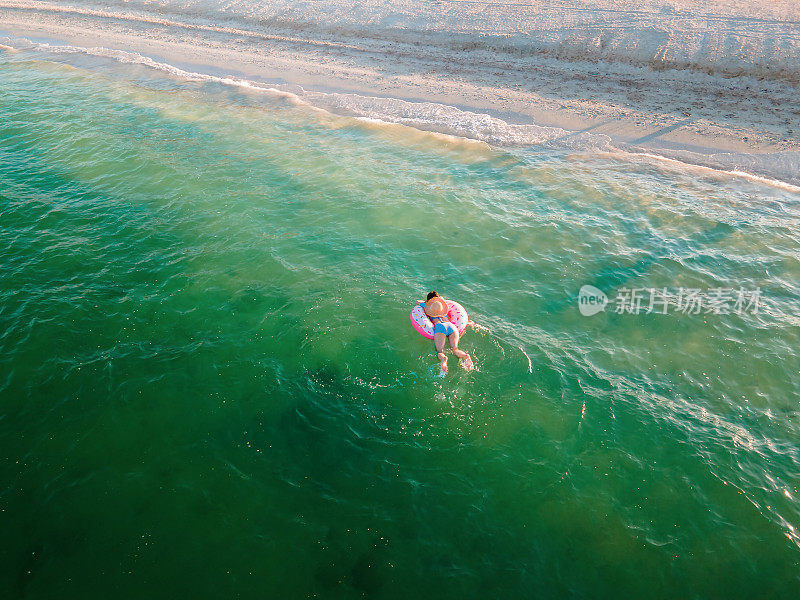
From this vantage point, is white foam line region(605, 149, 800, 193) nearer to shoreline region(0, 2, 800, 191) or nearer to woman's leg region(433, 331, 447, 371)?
shoreline region(0, 2, 800, 191)

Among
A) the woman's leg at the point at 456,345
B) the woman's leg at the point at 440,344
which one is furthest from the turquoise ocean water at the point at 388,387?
the woman's leg at the point at 456,345

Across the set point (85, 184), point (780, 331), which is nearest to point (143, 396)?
point (85, 184)

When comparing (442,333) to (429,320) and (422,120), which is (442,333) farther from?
(422,120)

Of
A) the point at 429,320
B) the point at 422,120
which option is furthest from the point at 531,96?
the point at 429,320

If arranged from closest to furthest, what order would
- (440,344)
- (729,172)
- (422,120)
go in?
(440,344)
(729,172)
(422,120)

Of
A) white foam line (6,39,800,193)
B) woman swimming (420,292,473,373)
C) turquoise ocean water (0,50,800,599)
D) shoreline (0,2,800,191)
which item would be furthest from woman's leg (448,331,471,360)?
shoreline (0,2,800,191)

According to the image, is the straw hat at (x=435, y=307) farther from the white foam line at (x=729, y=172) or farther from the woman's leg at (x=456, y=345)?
the white foam line at (x=729, y=172)
